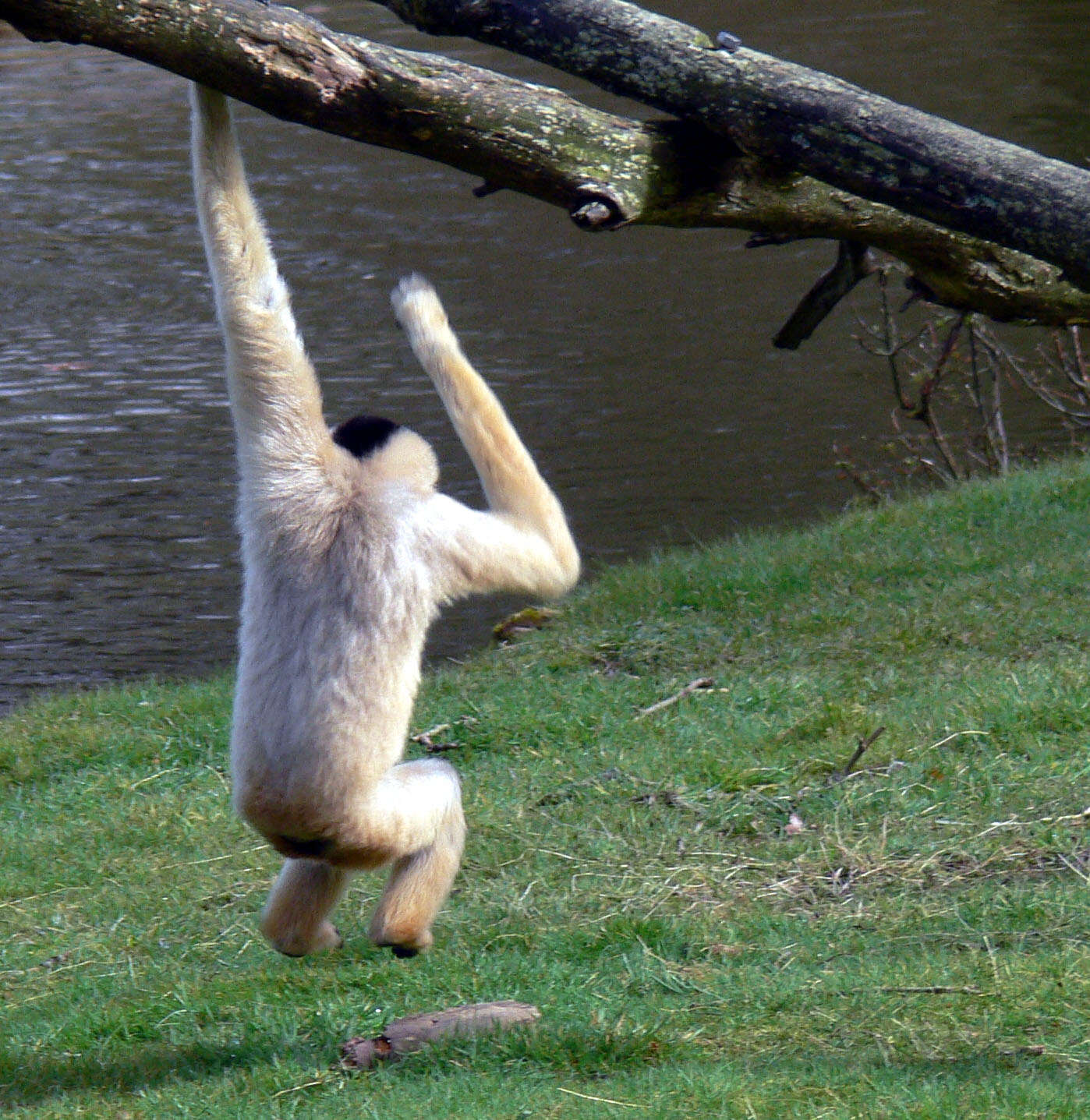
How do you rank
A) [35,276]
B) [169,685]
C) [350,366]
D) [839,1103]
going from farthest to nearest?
[35,276] → [350,366] → [169,685] → [839,1103]

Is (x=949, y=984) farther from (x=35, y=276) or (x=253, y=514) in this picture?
(x=35, y=276)

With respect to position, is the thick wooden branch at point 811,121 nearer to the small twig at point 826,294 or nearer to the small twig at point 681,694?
the small twig at point 826,294

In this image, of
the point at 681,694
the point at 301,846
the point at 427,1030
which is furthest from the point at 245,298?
the point at 681,694

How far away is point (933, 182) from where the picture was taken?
13.7 ft

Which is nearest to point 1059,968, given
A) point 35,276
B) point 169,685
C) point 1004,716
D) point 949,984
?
point 949,984

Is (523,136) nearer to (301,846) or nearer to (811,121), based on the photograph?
(811,121)

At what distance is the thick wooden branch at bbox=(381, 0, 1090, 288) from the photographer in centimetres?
412

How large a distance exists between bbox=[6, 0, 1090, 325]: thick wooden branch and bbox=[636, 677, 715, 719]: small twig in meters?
2.94

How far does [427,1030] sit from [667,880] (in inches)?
53.4

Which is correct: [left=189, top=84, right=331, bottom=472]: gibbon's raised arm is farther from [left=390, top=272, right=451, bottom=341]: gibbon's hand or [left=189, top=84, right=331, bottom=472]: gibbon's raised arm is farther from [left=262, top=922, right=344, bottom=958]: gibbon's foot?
[left=262, top=922, right=344, bottom=958]: gibbon's foot

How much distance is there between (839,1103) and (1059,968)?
1009mm

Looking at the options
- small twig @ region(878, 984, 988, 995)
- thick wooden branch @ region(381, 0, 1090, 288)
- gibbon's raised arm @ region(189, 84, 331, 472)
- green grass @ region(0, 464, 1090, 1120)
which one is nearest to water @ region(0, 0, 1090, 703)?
green grass @ region(0, 464, 1090, 1120)

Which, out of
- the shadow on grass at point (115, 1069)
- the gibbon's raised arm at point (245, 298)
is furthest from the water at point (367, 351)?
the gibbon's raised arm at point (245, 298)

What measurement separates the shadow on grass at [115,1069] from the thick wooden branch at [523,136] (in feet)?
8.84
